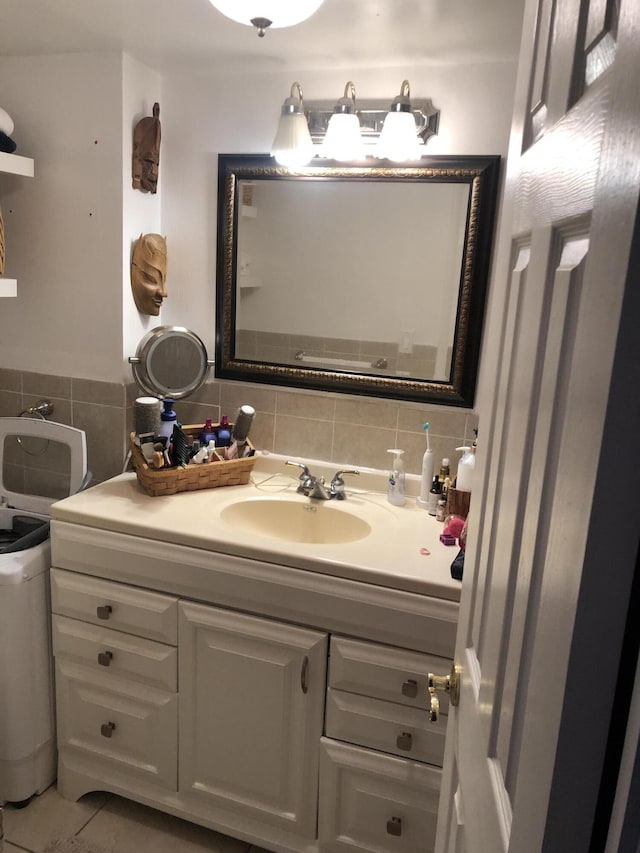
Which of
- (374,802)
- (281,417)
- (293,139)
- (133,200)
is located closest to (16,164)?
(133,200)

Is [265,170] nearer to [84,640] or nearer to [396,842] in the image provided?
[84,640]

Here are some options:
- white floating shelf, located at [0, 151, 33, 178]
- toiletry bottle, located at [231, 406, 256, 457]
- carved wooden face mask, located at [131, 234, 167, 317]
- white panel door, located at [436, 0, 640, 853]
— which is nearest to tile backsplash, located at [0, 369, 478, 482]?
toiletry bottle, located at [231, 406, 256, 457]

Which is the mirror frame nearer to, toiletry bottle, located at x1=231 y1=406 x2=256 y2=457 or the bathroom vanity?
toiletry bottle, located at x1=231 y1=406 x2=256 y2=457

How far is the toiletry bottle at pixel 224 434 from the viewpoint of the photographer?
79.9 inches

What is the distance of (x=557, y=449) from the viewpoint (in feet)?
1.86

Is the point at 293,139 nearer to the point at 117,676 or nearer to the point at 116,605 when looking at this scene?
the point at 116,605

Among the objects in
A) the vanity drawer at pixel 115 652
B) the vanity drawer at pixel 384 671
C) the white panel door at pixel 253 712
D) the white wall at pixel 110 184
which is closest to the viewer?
the vanity drawer at pixel 384 671

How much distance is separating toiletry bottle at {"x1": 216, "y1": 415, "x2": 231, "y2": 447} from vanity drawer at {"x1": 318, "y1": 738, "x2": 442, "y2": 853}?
90 centimetres

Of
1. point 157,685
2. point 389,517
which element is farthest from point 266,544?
point 157,685

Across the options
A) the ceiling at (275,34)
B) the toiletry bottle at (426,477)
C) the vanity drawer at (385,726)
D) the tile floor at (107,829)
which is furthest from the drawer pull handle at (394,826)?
the ceiling at (275,34)

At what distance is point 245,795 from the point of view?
5.57 feet

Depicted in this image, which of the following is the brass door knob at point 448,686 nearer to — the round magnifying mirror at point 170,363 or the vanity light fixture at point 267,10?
the vanity light fixture at point 267,10

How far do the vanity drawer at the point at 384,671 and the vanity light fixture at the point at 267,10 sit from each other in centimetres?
133

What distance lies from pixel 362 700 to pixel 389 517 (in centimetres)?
50
